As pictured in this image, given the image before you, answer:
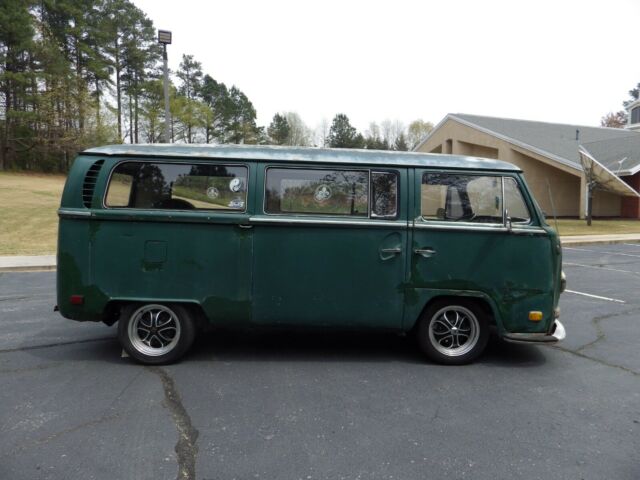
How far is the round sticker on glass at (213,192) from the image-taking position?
4508mm

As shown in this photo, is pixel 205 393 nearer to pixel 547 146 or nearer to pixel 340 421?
pixel 340 421

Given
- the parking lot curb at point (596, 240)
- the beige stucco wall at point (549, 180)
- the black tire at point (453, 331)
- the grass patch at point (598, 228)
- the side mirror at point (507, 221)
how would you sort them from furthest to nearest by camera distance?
the beige stucco wall at point (549, 180) → the grass patch at point (598, 228) → the parking lot curb at point (596, 240) → the black tire at point (453, 331) → the side mirror at point (507, 221)

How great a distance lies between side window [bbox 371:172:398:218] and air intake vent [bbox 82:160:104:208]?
2.70 meters

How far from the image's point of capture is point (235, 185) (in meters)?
4.52

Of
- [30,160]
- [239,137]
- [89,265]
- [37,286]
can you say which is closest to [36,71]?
[30,160]

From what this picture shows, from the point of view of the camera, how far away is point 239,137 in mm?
62875

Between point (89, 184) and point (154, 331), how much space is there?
5.18ft

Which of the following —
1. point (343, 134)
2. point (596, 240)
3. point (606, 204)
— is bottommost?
point (596, 240)

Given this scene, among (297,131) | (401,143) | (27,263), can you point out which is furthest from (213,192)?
(401,143)

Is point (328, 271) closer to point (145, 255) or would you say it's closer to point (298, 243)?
point (298, 243)

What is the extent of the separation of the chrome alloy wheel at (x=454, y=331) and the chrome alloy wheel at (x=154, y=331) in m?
→ 2.61

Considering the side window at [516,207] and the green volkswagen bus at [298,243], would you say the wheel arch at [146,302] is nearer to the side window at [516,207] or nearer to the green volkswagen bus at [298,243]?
the green volkswagen bus at [298,243]

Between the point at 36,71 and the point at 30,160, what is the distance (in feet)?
35.2

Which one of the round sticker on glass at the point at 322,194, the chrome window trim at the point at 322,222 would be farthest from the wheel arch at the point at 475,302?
the round sticker on glass at the point at 322,194
